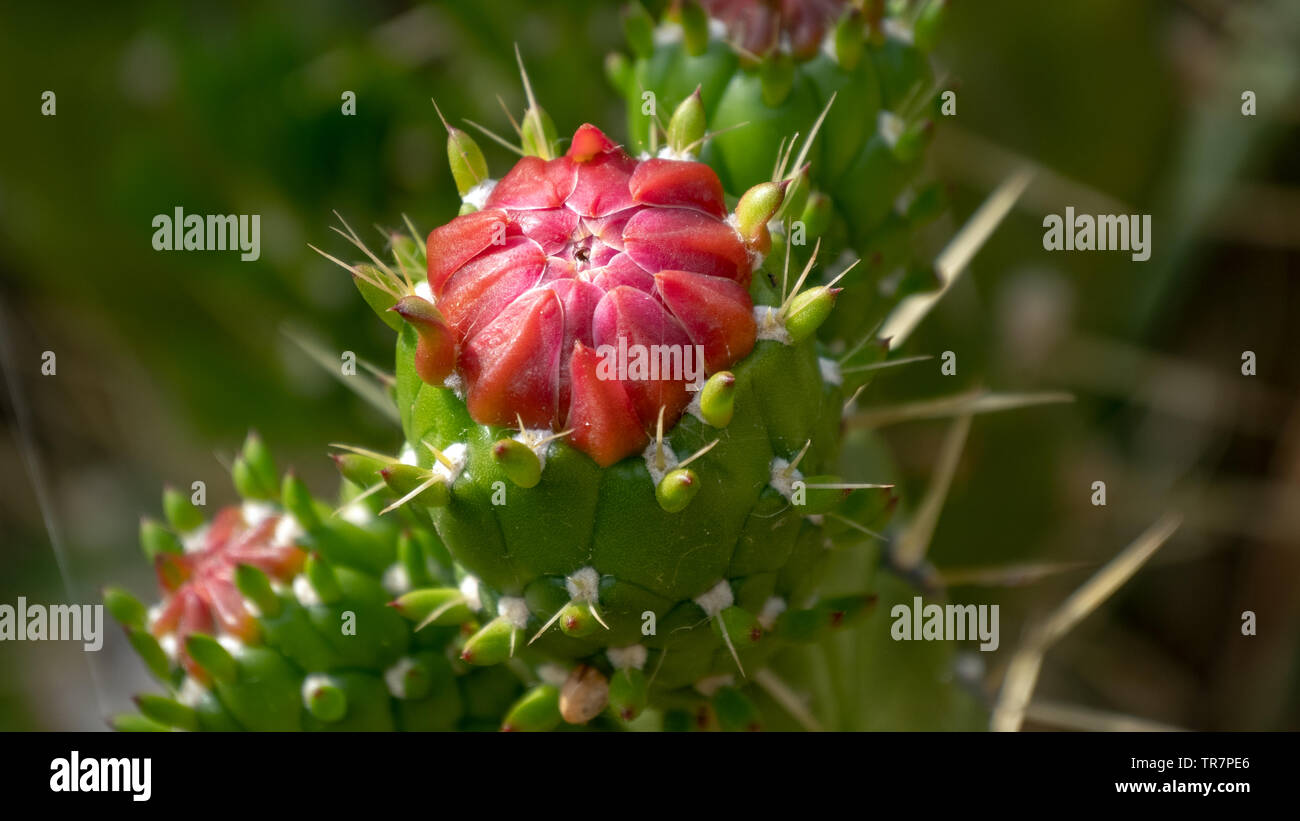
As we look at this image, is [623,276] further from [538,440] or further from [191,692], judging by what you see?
[191,692]

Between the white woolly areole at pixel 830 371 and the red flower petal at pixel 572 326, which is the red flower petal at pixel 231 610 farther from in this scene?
the white woolly areole at pixel 830 371

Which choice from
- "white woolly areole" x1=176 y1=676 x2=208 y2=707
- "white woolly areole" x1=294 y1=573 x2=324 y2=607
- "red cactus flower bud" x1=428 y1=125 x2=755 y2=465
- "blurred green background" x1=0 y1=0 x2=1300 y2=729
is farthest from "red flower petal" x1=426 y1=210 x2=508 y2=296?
"blurred green background" x1=0 y1=0 x2=1300 y2=729

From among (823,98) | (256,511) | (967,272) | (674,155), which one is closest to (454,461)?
(674,155)

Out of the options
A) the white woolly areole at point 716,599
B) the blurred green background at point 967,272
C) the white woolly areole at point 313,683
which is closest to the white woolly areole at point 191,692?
the white woolly areole at point 313,683

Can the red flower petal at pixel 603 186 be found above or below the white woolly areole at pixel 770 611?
above
